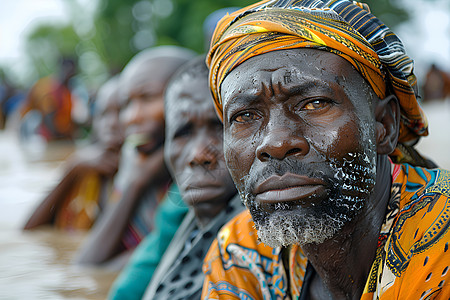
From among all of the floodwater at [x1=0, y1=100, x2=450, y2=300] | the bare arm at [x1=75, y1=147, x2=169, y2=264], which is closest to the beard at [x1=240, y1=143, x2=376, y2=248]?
the floodwater at [x1=0, y1=100, x2=450, y2=300]

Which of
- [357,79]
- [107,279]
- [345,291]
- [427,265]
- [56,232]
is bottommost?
[56,232]

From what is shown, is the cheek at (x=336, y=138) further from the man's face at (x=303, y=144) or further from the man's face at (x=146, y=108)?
the man's face at (x=146, y=108)

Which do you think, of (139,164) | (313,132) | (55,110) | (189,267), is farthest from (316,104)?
(55,110)

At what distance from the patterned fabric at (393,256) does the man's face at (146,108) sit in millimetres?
1552

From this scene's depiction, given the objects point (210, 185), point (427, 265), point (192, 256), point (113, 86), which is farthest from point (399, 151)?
point (113, 86)

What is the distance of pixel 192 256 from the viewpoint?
2.45 metres

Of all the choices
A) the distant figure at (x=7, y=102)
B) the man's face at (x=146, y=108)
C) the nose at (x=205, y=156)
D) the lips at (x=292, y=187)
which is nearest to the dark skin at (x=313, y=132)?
the lips at (x=292, y=187)

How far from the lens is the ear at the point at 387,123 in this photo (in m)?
1.82

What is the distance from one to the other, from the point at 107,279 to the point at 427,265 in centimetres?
252

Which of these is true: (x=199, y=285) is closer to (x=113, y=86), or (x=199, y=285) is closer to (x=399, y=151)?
(x=399, y=151)

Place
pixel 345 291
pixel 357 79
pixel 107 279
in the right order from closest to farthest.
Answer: pixel 357 79 → pixel 345 291 → pixel 107 279

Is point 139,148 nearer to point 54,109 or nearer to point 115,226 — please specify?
point 115,226

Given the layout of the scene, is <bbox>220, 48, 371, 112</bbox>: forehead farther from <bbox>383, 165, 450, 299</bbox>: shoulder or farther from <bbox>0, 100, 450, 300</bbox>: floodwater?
<bbox>0, 100, 450, 300</bbox>: floodwater

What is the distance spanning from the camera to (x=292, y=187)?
5.32 feet
